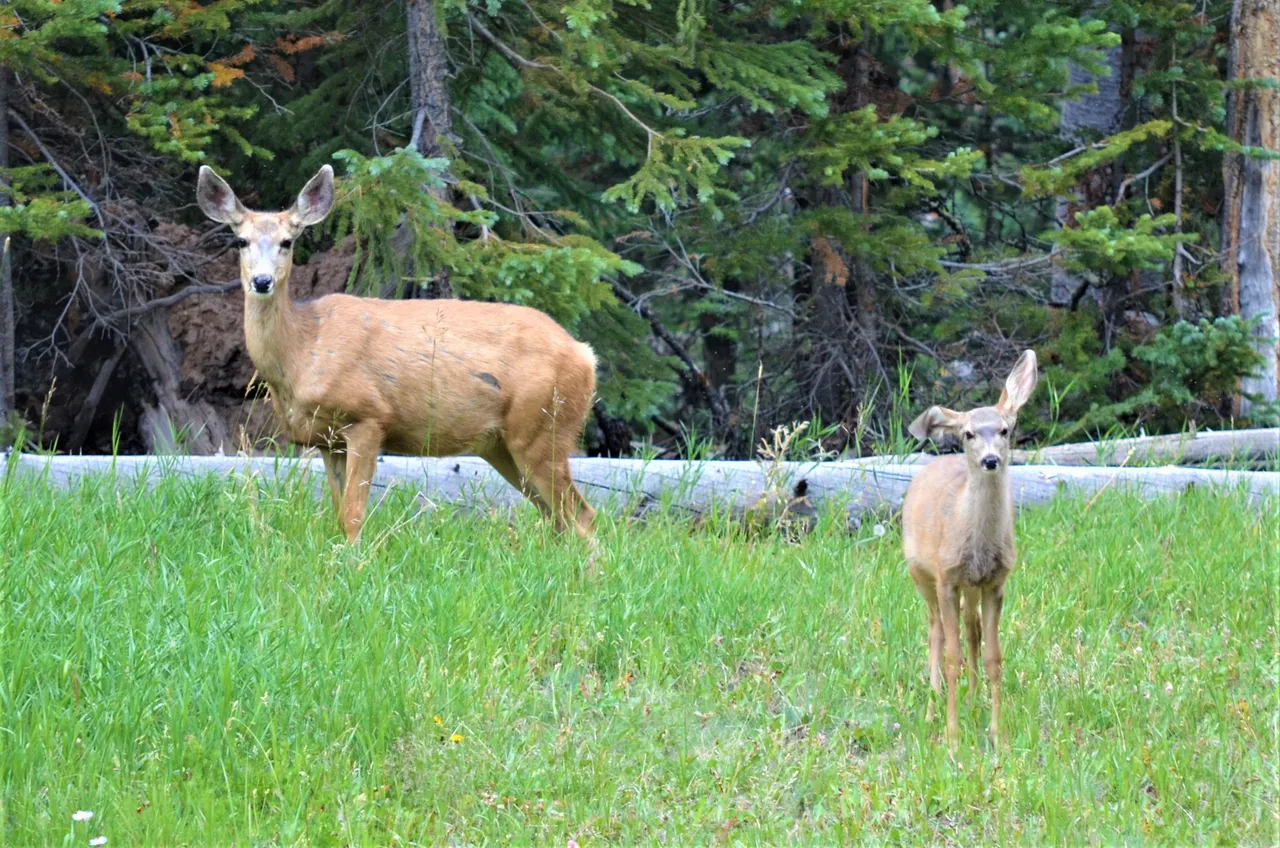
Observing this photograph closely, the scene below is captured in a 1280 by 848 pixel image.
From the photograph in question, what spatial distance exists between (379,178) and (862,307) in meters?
4.30

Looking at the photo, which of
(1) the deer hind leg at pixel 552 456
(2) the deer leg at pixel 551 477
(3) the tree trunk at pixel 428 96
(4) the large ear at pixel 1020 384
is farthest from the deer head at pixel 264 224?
(4) the large ear at pixel 1020 384

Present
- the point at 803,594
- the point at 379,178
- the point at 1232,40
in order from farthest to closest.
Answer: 1. the point at 1232,40
2. the point at 379,178
3. the point at 803,594

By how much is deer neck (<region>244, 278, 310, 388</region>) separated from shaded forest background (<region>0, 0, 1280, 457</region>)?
73.8 inches

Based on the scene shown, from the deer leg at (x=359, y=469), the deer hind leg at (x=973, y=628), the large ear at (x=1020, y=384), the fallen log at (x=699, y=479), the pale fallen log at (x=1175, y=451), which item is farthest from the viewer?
the pale fallen log at (x=1175, y=451)

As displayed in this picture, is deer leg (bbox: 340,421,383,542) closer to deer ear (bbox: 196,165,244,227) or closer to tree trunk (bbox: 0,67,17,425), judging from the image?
deer ear (bbox: 196,165,244,227)

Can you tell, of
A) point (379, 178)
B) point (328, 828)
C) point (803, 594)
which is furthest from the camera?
point (379, 178)

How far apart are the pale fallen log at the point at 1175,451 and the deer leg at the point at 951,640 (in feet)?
12.2

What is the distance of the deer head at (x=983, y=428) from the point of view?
4.34 m

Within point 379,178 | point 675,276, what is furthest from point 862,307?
point 379,178

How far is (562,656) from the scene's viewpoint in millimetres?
5078

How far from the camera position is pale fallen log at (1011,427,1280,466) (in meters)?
8.44

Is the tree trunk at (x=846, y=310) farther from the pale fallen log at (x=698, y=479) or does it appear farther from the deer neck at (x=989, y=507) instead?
the deer neck at (x=989, y=507)

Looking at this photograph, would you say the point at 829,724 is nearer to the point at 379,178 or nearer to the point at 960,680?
the point at 960,680

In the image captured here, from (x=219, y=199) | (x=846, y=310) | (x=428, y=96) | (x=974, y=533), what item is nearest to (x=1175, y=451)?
(x=846, y=310)
